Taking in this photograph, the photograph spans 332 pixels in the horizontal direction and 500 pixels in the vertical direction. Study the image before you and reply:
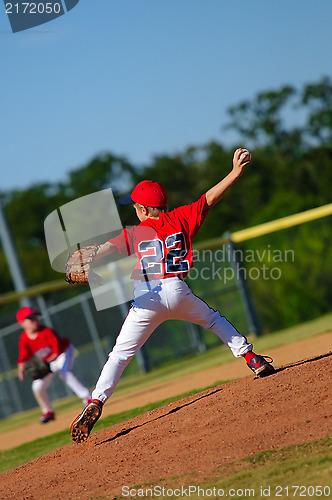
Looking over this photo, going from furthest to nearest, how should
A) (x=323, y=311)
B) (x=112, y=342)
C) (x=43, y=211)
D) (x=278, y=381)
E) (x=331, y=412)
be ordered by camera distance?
1. (x=43, y=211)
2. (x=323, y=311)
3. (x=112, y=342)
4. (x=278, y=381)
5. (x=331, y=412)

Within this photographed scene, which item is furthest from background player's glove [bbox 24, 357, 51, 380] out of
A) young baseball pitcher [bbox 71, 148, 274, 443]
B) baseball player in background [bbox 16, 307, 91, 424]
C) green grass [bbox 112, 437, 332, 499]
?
green grass [bbox 112, 437, 332, 499]

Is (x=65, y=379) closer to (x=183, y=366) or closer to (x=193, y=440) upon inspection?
(x=183, y=366)

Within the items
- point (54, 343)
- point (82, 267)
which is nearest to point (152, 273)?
point (82, 267)

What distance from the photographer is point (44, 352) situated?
32.0 feet

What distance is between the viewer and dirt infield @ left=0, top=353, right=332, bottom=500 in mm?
4121

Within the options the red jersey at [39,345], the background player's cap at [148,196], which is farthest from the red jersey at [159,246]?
the red jersey at [39,345]

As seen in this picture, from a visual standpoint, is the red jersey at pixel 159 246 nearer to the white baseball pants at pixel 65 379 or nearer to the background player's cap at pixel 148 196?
the background player's cap at pixel 148 196

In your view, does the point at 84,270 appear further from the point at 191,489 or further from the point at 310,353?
the point at 310,353

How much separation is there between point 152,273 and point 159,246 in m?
0.20

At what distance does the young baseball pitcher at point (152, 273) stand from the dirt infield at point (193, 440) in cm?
37

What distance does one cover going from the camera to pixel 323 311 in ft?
53.0

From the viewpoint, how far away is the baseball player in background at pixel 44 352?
9.41 meters

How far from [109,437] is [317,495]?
2.26 metres

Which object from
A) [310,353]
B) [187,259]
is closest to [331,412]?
[187,259]
